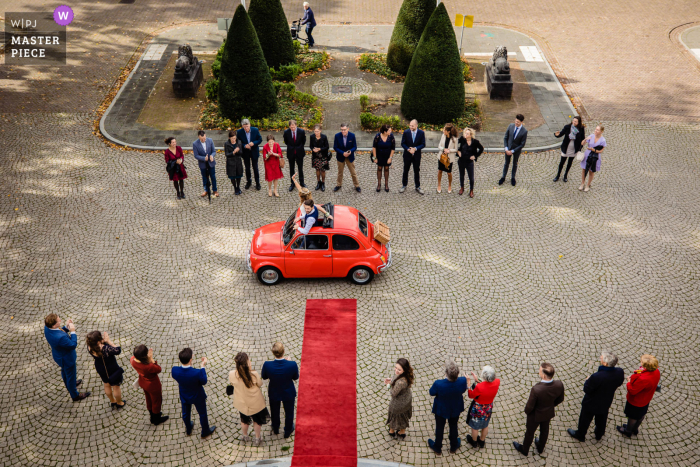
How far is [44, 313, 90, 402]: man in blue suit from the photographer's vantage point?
8.45 m

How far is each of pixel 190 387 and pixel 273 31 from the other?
16404mm

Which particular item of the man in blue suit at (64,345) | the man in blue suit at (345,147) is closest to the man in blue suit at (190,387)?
the man in blue suit at (64,345)

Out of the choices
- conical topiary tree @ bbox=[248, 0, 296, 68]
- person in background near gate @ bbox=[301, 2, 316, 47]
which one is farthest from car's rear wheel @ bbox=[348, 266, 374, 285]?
person in background near gate @ bbox=[301, 2, 316, 47]

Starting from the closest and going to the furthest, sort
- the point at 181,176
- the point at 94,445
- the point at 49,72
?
the point at 94,445
the point at 181,176
the point at 49,72

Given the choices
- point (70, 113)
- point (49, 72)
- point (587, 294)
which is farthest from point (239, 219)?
point (49, 72)

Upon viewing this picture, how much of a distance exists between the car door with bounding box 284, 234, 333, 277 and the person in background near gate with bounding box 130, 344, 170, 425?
147 inches

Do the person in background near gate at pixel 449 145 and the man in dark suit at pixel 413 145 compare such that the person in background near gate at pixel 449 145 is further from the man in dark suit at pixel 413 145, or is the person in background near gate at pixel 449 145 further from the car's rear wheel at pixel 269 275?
the car's rear wheel at pixel 269 275

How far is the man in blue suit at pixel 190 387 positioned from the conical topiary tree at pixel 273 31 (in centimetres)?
1587

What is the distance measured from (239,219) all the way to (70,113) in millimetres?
9462

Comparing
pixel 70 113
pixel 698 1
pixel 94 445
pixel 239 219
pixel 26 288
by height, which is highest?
pixel 698 1

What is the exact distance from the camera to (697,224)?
1359 cm

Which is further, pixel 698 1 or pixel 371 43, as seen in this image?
pixel 698 1

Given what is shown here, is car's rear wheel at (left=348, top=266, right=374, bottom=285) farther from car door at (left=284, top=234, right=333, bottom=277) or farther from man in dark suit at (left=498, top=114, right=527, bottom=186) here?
man in dark suit at (left=498, top=114, right=527, bottom=186)

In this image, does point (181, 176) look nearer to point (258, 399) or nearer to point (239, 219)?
point (239, 219)
